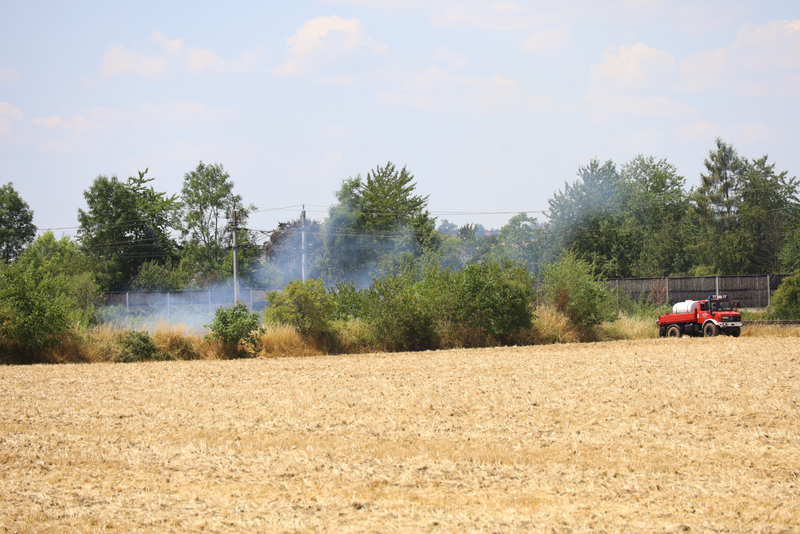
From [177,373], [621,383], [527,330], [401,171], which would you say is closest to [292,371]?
[177,373]

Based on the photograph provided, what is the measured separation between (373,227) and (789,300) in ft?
92.6

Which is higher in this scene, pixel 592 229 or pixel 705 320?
pixel 592 229

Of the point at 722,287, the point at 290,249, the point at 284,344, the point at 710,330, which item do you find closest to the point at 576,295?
the point at 710,330

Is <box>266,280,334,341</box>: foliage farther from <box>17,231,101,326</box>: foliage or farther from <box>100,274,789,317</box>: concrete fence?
<box>100,274,789,317</box>: concrete fence

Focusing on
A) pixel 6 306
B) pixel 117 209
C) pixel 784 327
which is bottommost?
pixel 784 327

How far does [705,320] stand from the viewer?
21047 millimetres

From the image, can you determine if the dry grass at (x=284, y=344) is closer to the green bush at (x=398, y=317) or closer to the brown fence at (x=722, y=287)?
the green bush at (x=398, y=317)

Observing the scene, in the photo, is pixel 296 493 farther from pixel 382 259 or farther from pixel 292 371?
pixel 382 259

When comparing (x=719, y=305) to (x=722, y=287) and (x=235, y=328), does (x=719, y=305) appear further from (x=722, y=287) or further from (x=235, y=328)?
(x=235, y=328)

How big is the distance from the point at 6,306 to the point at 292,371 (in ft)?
26.2

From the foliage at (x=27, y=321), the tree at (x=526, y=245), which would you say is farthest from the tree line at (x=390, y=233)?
the foliage at (x=27, y=321)

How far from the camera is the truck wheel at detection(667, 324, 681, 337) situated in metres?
21.2

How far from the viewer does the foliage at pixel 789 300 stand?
2617 centimetres

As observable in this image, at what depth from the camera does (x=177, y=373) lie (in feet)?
41.8
